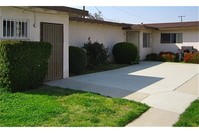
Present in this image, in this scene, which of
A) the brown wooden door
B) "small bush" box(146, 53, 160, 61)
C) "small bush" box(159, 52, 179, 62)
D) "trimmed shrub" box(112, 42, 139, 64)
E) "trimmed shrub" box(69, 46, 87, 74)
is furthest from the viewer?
"small bush" box(146, 53, 160, 61)

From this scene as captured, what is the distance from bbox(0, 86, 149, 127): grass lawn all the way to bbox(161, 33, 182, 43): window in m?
16.8

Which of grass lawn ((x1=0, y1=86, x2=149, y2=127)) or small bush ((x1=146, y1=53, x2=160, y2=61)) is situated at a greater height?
small bush ((x1=146, y1=53, x2=160, y2=61))

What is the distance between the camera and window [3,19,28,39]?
871 cm

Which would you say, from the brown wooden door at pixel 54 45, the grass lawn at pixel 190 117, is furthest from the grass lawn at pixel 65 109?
the brown wooden door at pixel 54 45

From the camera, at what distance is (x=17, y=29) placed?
9.06 meters

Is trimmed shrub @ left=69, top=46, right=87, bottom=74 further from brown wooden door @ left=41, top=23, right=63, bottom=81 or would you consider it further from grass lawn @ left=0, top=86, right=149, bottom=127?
grass lawn @ left=0, top=86, right=149, bottom=127

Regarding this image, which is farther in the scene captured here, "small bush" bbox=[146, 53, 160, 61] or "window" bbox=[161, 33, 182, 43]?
"window" bbox=[161, 33, 182, 43]

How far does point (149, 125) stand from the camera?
17.9 feet

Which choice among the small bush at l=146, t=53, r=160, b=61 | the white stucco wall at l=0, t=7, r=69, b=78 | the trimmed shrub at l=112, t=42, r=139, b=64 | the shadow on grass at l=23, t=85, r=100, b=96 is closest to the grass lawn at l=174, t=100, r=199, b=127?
the shadow on grass at l=23, t=85, r=100, b=96

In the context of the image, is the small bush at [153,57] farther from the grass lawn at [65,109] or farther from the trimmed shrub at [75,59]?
the grass lawn at [65,109]

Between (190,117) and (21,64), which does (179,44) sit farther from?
(190,117)

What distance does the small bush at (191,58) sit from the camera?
20.0 meters

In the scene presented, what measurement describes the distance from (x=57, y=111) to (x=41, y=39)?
431 centimetres

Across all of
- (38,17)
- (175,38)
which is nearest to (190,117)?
(38,17)
